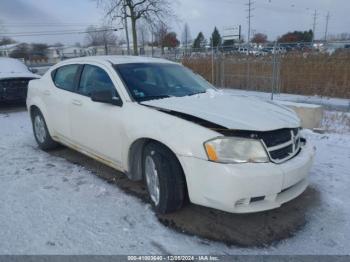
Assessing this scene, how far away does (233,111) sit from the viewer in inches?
121

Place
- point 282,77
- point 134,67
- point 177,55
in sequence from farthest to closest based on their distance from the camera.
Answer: point 177,55, point 282,77, point 134,67

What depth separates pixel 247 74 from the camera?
12.9 meters

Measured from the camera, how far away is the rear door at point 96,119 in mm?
3523

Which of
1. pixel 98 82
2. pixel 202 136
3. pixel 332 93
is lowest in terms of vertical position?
pixel 332 93

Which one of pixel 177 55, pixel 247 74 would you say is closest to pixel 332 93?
pixel 247 74

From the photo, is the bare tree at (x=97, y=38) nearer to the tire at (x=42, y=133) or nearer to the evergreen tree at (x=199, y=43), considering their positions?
the evergreen tree at (x=199, y=43)

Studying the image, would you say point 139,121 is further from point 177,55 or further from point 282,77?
point 177,55

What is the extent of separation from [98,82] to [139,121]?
3.55 feet

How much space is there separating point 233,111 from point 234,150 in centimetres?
55

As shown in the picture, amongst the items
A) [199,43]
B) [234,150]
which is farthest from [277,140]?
[199,43]

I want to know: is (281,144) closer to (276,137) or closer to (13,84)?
(276,137)

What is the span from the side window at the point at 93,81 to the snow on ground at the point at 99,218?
3.69 ft

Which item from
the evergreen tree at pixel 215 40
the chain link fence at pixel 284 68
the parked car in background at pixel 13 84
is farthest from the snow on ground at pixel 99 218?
the evergreen tree at pixel 215 40

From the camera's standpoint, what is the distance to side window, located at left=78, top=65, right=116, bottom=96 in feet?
12.5
